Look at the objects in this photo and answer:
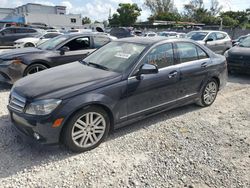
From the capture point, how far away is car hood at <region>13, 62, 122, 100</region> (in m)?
3.14

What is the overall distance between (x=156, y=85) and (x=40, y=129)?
192 cm

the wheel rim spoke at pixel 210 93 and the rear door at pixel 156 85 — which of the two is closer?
the rear door at pixel 156 85

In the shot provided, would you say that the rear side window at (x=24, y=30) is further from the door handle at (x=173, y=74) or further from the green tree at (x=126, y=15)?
the green tree at (x=126, y=15)

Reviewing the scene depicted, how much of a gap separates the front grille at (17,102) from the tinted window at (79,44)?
3.52 meters

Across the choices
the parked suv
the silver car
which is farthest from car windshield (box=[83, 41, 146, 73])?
the parked suv

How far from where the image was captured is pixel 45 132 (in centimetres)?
302

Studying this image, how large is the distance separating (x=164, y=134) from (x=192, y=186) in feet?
4.11

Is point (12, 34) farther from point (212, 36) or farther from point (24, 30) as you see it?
point (212, 36)

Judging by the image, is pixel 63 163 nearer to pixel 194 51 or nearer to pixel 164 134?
pixel 164 134

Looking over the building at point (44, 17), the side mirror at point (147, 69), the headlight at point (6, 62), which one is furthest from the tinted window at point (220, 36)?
the building at point (44, 17)

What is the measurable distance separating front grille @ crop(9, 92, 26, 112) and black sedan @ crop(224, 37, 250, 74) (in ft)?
22.7

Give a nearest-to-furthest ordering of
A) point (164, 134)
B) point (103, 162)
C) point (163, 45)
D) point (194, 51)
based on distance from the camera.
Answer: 1. point (103, 162)
2. point (164, 134)
3. point (163, 45)
4. point (194, 51)

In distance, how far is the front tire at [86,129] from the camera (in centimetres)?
316

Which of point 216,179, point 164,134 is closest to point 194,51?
point 164,134
